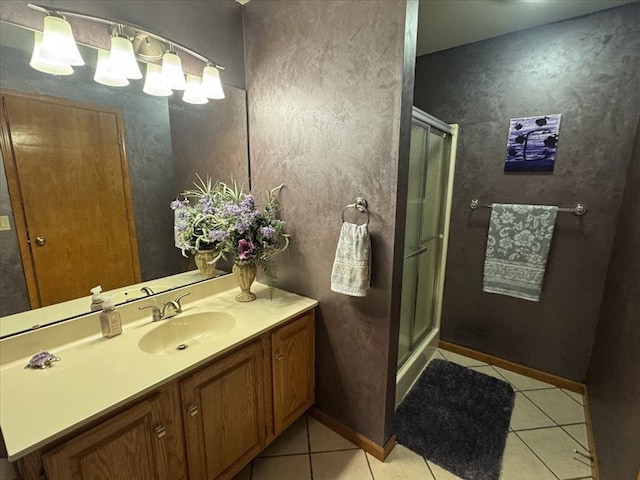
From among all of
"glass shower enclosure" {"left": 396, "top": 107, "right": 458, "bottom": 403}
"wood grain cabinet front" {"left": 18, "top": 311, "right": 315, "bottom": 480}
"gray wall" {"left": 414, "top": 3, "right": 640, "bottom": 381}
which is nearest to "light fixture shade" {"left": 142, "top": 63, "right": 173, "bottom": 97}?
"wood grain cabinet front" {"left": 18, "top": 311, "right": 315, "bottom": 480}

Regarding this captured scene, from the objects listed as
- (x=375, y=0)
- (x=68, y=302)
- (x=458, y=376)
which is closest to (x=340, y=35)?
(x=375, y=0)

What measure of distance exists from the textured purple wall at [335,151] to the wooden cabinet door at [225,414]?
18.3 inches

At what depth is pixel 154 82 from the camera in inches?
55.8

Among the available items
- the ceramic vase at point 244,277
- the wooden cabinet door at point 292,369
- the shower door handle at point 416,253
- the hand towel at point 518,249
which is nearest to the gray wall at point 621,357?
the hand towel at point 518,249

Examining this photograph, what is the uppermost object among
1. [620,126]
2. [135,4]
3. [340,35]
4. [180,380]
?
[135,4]

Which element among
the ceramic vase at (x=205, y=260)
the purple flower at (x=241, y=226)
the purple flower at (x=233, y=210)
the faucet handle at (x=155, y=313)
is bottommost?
the faucet handle at (x=155, y=313)

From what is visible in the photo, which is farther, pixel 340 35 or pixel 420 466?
pixel 420 466

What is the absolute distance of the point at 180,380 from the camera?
106cm

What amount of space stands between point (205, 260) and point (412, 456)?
156 centimetres

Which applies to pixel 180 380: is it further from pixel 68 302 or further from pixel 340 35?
pixel 340 35

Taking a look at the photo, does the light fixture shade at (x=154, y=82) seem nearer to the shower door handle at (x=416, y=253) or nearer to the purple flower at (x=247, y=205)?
the purple flower at (x=247, y=205)

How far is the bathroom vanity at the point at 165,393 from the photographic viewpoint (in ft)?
2.73

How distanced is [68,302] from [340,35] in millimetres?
1667

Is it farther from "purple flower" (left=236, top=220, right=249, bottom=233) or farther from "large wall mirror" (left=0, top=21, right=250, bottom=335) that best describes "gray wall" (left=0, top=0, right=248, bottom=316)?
"purple flower" (left=236, top=220, right=249, bottom=233)
